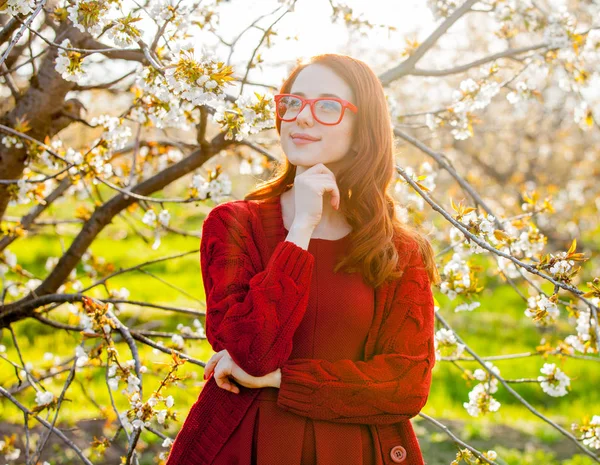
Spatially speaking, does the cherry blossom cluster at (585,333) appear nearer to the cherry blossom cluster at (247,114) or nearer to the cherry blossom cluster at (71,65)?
the cherry blossom cluster at (247,114)

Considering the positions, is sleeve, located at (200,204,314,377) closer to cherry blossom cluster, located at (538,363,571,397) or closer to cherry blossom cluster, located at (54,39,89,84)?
cherry blossom cluster, located at (54,39,89,84)

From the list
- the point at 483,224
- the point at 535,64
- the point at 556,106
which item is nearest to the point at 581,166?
the point at 556,106

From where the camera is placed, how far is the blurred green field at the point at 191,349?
4.75 meters

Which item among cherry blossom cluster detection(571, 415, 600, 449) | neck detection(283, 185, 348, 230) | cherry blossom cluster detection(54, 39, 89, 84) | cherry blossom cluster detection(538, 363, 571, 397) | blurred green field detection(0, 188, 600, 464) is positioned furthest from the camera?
blurred green field detection(0, 188, 600, 464)

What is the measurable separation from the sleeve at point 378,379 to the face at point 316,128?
415 mm

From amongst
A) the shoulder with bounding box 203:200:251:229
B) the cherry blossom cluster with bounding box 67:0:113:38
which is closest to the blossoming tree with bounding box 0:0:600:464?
the cherry blossom cluster with bounding box 67:0:113:38

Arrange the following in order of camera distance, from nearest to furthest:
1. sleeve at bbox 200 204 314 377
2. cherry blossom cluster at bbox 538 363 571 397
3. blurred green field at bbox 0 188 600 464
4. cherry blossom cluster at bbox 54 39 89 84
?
sleeve at bbox 200 204 314 377, cherry blossom cluster at bbox 54 39 89 84, cherry blossom cluster at bbox 538 363 571 397, blurred green field at bbox 0 188 600 464

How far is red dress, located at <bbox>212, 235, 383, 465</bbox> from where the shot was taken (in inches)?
59.9

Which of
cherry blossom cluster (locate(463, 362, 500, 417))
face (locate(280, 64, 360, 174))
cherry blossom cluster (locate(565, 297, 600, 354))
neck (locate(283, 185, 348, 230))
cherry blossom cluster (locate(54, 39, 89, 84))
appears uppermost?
cherry blossom cluster (locate(54, 39, 89, 84))

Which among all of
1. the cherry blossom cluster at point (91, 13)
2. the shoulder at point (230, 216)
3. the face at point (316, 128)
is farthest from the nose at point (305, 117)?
the cherry blossom cluster at point (91, 13)

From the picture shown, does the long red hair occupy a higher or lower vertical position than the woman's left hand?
higher

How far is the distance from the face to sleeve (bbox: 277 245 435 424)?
0.42 meters

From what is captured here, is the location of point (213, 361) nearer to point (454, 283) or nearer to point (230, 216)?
point (230, 216)

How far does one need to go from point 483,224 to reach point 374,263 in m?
0.28
